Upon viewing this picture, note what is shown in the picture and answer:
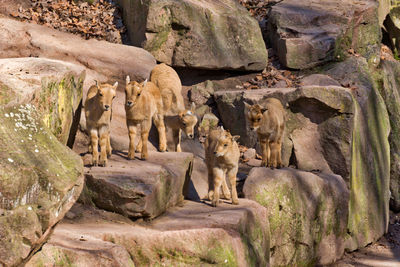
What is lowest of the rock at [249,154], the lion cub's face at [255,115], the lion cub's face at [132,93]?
the rock at [249,154]

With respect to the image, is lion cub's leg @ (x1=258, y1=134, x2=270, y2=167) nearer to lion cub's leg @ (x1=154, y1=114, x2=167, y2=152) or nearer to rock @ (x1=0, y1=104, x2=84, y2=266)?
lion cub's leg @ (x1=154, y1=114, x2=167, y2=152)

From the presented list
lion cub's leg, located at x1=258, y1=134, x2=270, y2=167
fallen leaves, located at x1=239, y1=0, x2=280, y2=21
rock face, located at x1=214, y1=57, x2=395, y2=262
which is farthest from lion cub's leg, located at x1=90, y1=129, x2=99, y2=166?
fallen leaves, located at x1=239, y1=0, x2=280, y2=21

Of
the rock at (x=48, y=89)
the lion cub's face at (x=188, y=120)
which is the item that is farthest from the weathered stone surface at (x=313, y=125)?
the rock at (x=48, y=89)

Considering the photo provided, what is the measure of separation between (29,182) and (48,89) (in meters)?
2.08

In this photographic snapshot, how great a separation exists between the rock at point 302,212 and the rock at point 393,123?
4228mm

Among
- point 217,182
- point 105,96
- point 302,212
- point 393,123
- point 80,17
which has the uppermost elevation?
point 80,17

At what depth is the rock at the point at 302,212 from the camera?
9.49m

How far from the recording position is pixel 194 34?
12.2 m

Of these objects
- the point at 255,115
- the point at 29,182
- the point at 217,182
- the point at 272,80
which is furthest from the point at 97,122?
the point at 272,80

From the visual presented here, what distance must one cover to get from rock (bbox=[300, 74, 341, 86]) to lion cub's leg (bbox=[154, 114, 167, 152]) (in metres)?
3.95

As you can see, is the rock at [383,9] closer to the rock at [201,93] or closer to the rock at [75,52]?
the rock at [201,93]

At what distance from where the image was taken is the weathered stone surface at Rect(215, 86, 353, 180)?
11234mm

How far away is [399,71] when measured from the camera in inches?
606

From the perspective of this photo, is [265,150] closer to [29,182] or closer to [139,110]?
[139,110]
